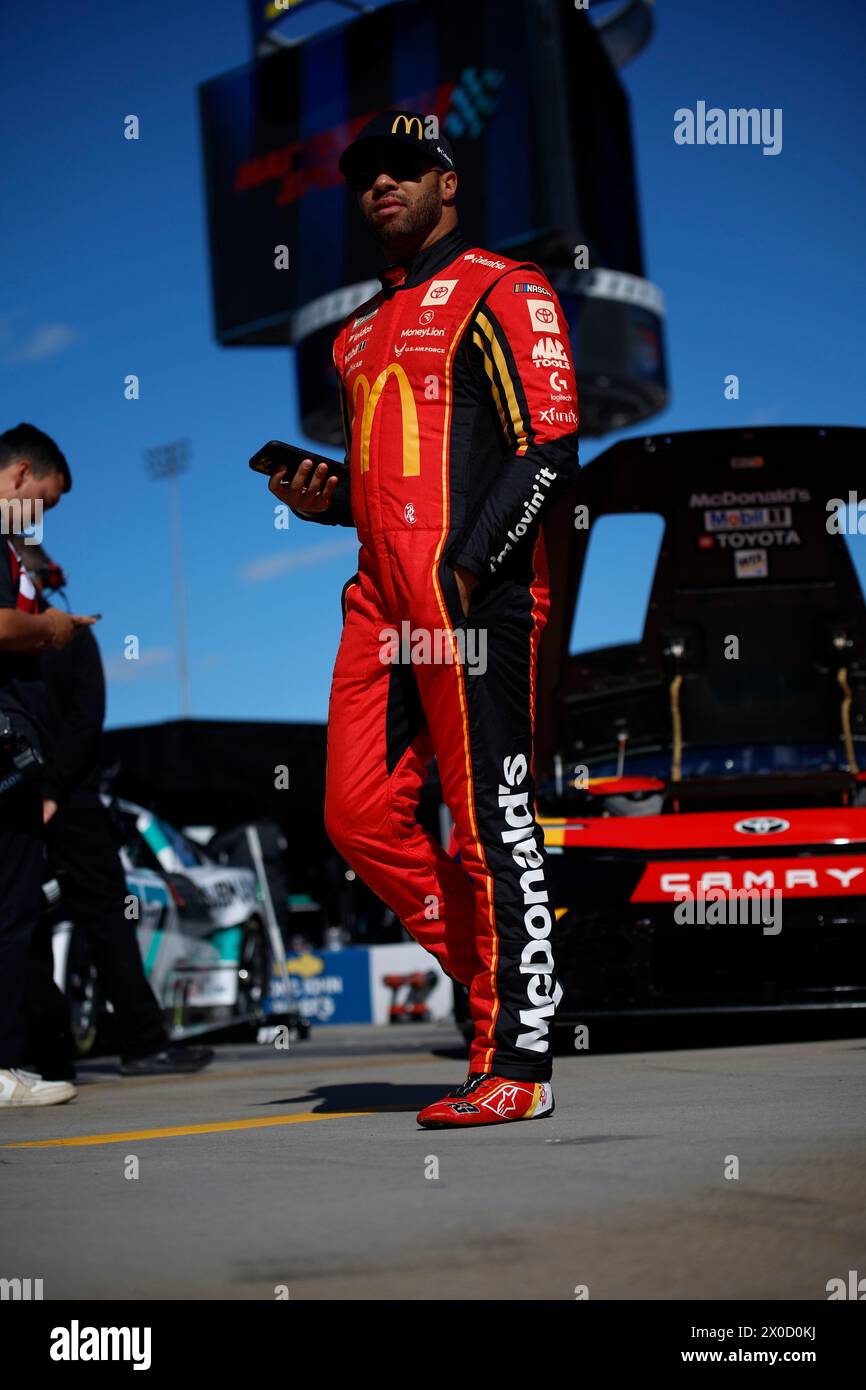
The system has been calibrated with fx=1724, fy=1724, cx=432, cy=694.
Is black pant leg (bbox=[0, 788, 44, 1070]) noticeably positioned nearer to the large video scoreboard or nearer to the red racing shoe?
the red racing shoe

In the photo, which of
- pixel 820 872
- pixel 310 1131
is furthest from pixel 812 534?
pixel 310 1131

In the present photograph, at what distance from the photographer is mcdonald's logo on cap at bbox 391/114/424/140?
146 inches

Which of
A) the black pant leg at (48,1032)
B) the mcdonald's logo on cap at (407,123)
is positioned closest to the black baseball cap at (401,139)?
the mcdonald's logo on cap at (407,123)

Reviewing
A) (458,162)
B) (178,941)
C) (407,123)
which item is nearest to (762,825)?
(407,123)

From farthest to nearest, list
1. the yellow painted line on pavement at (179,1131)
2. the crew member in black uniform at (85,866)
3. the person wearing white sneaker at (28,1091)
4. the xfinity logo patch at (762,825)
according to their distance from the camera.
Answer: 1. the crew member in black uniform at (85,866)
2. the xfinity logo patch at (762,825)
3. the person wearing white sneaker at (28,1091)
4. the yellow painted line on pavement at (179,1131)

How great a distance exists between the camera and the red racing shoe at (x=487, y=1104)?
3.32 meters

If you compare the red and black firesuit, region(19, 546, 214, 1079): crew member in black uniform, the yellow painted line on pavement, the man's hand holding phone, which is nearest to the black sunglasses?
the red and black firesuit

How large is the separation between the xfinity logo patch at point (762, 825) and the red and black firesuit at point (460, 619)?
6.94ft

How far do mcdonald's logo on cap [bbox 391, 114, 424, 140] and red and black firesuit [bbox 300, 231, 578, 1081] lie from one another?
0.84 feet

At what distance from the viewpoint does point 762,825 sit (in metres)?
5.66

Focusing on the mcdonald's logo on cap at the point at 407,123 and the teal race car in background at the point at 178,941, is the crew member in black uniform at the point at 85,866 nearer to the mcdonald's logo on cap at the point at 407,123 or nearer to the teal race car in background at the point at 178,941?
the teal race car in background at the point at 178,941

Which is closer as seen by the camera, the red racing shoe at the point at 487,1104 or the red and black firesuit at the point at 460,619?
the red racing shoe at the point at 487,1104
